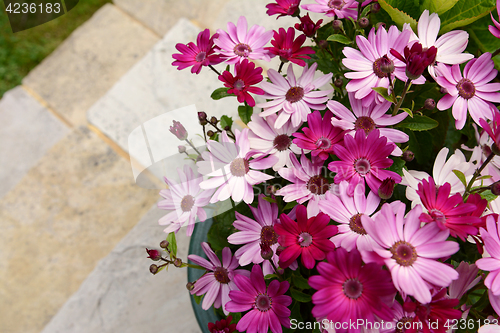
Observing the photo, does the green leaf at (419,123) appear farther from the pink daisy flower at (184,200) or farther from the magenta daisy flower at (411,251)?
the pink daisy flower at (184,200)

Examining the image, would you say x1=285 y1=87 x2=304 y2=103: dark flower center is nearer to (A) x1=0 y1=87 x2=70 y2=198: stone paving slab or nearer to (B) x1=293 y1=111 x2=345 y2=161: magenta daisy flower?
(B) x1=293 y1=111 x2=345 y2=161: magenta daisy flower

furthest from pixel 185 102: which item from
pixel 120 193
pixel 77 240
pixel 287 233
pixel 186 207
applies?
pixel 287 233

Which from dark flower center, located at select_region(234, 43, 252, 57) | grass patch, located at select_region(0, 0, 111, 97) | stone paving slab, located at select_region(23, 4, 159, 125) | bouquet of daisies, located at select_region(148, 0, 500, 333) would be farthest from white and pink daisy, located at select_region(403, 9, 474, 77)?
grass patch, located at select_region(0, 0, 111, 97)

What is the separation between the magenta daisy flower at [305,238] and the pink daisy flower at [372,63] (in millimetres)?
159

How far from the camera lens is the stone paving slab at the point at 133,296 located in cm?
95

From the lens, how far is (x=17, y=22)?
151cm

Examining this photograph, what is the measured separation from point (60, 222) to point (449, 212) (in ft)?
3.99

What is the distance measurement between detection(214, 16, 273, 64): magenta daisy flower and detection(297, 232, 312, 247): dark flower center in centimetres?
25

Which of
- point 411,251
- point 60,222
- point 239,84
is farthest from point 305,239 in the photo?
point 60,222

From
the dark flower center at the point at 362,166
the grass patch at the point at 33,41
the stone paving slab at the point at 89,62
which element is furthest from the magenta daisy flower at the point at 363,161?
the grass patch at the point at 33,41

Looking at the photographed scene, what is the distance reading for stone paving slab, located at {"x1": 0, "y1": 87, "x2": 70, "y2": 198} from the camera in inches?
51.2

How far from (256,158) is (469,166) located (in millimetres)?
274

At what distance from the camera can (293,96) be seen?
1.57 ft

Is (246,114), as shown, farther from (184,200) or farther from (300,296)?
(300,296)
